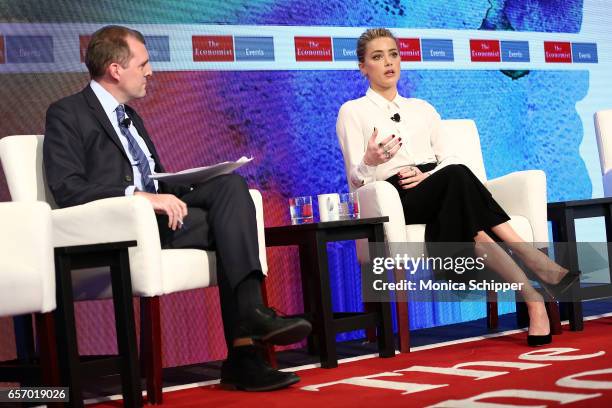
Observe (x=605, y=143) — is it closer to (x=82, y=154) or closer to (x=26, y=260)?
(x=82, y=154)


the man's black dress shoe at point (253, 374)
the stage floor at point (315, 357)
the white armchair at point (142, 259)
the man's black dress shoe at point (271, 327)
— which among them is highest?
the white armchair at point (142, 259)

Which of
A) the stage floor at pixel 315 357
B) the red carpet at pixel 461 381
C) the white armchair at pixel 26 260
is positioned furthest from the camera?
the stage floor at pixel 315 357

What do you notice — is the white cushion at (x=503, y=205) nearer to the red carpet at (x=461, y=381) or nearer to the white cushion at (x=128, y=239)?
the red carpet at (x=461, y=381)

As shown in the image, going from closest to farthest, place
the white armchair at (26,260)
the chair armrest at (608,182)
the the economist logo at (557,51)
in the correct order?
the white armchair at (26,260), the chair armrest at (608,182), the the economist logo at (557,51)

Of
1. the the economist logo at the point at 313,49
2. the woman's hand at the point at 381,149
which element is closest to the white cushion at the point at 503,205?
the woman's hand at the point at 381,149

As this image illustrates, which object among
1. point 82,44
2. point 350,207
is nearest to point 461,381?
point 350,207

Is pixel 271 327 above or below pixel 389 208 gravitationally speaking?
below

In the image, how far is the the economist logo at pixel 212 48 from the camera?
14.4 feet

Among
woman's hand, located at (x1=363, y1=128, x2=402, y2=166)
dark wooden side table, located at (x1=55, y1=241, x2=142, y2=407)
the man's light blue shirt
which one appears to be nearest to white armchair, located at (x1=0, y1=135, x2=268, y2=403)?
dark wooden side table, located at (x1=55, y1=241, x2=142, y2=407)

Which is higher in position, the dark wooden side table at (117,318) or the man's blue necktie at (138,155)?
the man's blue necktie at (138,155)

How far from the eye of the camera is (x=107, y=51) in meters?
3.37

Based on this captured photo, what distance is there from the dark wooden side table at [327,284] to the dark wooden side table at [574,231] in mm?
875

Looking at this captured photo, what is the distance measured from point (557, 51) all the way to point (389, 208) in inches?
96.4

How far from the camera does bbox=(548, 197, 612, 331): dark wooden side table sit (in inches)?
156
